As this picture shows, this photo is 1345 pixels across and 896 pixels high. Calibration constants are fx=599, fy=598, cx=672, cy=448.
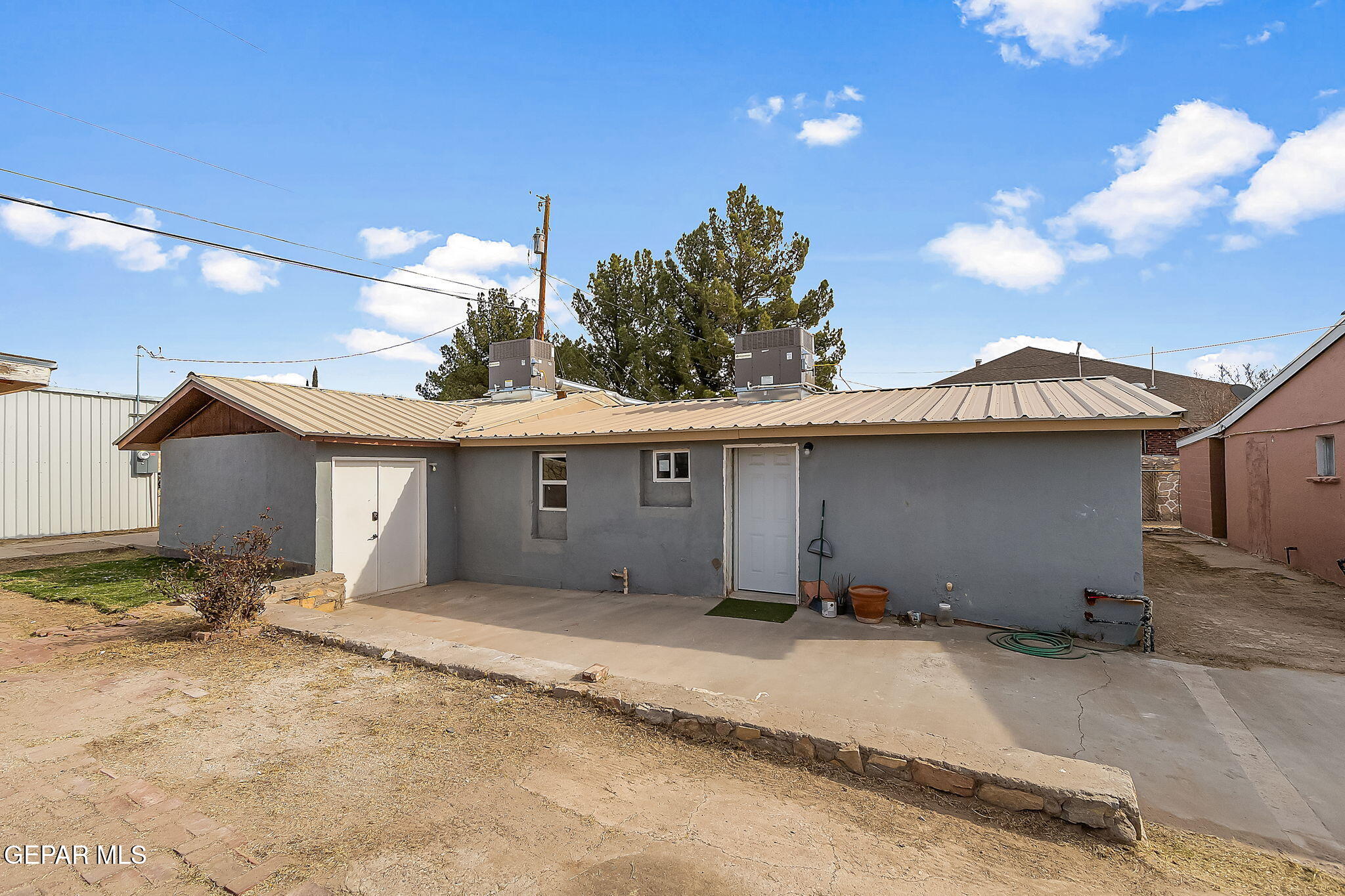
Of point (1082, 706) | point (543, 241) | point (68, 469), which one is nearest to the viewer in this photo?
point (1082, 706)

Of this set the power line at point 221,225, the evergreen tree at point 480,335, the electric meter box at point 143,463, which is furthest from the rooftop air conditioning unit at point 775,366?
the electric meter box at point 143,463

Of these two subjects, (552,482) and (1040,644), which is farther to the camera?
(552,482)

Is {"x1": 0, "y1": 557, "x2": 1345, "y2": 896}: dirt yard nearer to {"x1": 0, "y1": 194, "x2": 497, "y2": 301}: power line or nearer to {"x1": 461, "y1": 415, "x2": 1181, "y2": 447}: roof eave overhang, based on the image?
{"x1": 461, "y1": 415, "x2": 1181, "y2": 447}: roof eave overhang

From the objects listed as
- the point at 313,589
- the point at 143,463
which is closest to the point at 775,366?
the point at 313,589

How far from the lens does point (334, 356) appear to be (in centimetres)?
2273

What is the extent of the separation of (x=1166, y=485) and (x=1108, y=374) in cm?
615

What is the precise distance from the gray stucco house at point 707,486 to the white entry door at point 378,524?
0.09ft

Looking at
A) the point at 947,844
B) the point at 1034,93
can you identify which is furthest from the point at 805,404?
the point at 947,844

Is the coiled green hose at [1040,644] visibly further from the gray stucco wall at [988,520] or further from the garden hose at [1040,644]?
the gray stucco wall at [988,520]

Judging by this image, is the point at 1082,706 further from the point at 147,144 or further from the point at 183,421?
the point at 147,144

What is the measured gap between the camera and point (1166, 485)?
19.5 m

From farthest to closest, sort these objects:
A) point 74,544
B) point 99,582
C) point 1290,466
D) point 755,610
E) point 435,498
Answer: point 74,544 → point 1290,466 → point 435,498 → point 99,582 → point 755,610

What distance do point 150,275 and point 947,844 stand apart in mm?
19525

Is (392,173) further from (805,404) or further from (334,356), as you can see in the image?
(334,356)
